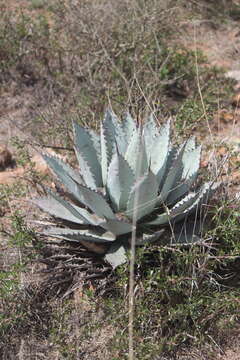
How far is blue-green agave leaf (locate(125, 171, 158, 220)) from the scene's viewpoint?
2412 millimetres

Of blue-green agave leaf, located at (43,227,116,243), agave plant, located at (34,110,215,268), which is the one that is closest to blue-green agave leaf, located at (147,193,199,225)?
agave plant, located at (34,110,215,268)

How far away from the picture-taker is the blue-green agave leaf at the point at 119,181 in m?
2.49

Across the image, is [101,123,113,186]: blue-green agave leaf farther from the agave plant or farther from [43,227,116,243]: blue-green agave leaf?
[43,227,116,243]: blue-green agave leaf

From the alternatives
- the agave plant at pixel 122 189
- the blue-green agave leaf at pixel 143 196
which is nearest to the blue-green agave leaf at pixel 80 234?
the agave plant at pixel 122 189

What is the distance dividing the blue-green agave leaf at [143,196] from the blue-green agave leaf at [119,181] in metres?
0.07

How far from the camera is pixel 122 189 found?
2582 mm

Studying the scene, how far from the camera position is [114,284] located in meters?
2.65

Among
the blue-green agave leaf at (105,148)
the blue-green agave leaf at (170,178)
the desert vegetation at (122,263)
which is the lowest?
the desert vegetation at (122,263)

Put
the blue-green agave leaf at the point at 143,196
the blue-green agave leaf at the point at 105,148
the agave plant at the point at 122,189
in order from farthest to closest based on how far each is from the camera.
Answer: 1. the blue-green agave leaf at the point at 105,148
2. the agave plant at the point at 122,189
3. the blue-green agave leaf at the point at 143,196

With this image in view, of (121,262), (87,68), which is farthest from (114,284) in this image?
(87,68)

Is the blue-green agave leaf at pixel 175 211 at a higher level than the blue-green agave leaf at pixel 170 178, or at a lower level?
lower

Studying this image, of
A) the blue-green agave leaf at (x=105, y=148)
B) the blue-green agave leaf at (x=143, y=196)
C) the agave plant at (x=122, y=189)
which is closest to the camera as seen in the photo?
the blue-green agave leaf at (x=143, y=196)

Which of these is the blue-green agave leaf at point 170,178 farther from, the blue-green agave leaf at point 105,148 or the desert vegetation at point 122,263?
the blue-green agave leaf at point 105,148

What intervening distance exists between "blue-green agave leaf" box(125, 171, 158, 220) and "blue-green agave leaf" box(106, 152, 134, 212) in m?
0.07
